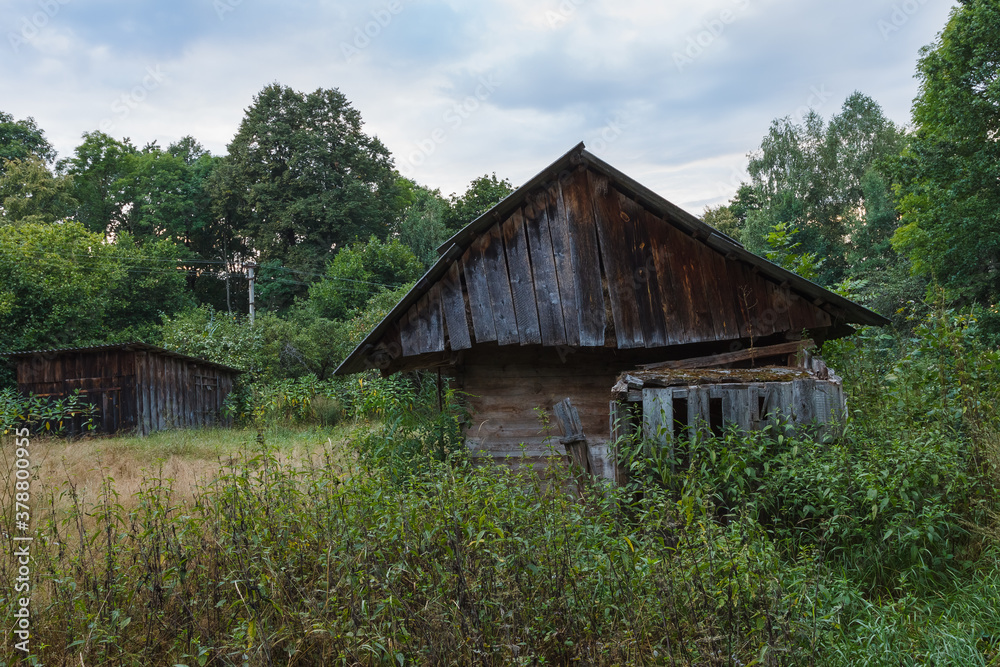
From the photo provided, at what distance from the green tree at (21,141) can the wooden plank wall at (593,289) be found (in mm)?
40191

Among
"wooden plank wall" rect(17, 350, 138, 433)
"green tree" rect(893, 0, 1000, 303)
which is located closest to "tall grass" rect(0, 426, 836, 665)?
"wooden plank wall" rect(17, 350, 138, 433)

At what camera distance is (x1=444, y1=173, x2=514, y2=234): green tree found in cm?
4412

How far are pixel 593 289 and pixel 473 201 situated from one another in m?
37.7

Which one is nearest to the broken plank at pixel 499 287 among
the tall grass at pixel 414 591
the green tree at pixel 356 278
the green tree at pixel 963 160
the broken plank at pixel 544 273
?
the broken plank at pixel 544 273

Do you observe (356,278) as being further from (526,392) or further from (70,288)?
(526,392)

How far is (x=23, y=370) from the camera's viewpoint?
1853cm

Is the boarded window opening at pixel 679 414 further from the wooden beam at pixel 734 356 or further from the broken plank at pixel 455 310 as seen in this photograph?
the broken plank at pixel 455 310

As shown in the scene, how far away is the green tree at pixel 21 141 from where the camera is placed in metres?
37.2

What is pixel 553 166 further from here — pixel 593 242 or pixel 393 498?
pixel 393 498

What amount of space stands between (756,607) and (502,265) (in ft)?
18.3

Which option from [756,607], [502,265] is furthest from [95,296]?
[756,607]

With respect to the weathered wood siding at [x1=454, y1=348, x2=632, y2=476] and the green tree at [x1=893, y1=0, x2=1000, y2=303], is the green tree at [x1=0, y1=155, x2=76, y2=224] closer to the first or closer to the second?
the weathered wood siding at [x1=454, y1=348, x2=632, y2=476]

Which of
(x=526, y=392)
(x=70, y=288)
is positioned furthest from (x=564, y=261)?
(x=70, y=288)

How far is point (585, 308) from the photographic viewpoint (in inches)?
307
